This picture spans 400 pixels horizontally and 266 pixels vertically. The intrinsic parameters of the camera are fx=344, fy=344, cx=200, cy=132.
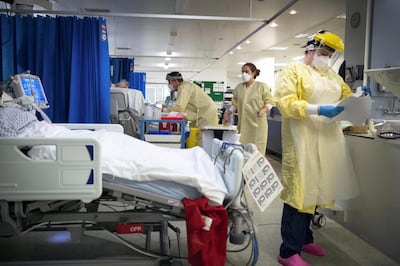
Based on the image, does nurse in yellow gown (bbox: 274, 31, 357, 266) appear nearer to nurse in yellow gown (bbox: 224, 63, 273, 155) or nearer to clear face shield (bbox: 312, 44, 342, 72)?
clear face shield (bbox: 312, 44, 342, 72)

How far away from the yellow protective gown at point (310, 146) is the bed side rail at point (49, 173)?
1.07m

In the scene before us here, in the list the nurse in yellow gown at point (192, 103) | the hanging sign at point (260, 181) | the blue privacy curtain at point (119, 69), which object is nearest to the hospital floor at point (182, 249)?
the hanging sign at point (260, 181)

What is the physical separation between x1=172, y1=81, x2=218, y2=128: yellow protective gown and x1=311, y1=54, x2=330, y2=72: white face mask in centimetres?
213

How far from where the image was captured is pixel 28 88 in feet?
7.93

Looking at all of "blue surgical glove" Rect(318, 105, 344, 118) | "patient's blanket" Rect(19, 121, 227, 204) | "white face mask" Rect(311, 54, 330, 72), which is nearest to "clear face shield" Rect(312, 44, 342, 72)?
"white face mask" Rect(311, 54, 330, 72)

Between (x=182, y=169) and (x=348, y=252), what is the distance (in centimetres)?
145

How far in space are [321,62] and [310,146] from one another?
498 mm

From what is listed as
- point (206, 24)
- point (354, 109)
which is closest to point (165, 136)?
point (354, 109)

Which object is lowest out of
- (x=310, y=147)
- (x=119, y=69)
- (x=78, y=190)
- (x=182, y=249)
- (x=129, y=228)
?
(x=182, y=249)

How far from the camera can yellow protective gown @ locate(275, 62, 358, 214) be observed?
6.33 feet

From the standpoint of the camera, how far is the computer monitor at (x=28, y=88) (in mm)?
2330

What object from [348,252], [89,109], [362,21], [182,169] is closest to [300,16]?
[362,21]

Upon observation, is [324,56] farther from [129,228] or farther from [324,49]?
[129,228]

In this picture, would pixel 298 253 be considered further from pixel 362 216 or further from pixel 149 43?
pixel 149 43
